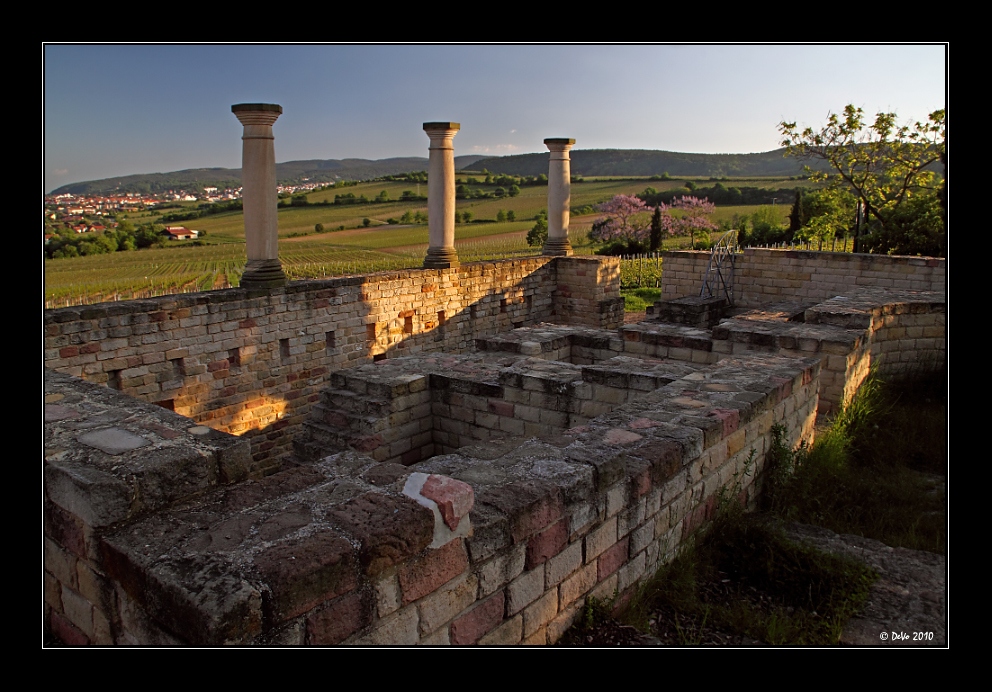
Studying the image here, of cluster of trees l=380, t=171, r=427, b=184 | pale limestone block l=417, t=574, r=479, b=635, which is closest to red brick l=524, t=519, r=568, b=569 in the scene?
pale limestone block l=417, t=574, r=479, b=635

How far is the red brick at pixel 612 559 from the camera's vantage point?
3.77 m

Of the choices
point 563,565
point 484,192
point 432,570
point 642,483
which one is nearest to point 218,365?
point 642,483

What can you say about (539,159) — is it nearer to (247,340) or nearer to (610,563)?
(247,340)

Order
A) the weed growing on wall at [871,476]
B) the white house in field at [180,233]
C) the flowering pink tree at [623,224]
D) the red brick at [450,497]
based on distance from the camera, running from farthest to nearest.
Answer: the flowering pink tree at [623,224] < the white house in field at [180,233] < the weed growing on wall at [871,476] < the red brick at [450,497]

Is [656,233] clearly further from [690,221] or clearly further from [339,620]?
[339,620]

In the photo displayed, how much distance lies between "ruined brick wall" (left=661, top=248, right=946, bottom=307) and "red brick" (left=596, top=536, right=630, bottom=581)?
10290 mm

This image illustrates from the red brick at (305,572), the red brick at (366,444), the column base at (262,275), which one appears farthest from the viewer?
the column base at (262,275)

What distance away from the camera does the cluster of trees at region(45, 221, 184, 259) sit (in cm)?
2108

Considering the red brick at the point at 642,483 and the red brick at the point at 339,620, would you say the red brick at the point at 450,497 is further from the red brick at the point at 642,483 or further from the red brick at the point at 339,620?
the red brick at the point at 642,483

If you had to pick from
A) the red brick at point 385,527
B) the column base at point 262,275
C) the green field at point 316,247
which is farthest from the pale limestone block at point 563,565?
the column base at point 262,275

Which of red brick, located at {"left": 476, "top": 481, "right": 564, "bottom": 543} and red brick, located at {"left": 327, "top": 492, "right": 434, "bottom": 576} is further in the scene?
red brick, located at {"left": 476, "top": 481, "right": 564, "bottom": 543}

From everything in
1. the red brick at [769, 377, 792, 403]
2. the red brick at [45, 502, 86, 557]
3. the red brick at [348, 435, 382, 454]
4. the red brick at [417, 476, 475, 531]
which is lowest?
the red brick at [348, 435, 382, 454]

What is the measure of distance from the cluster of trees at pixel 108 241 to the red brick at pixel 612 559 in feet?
60.5

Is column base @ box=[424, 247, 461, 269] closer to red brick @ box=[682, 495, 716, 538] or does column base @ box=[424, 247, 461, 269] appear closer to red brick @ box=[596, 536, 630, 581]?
red brick @ box=[682, 495, 716, 538]
